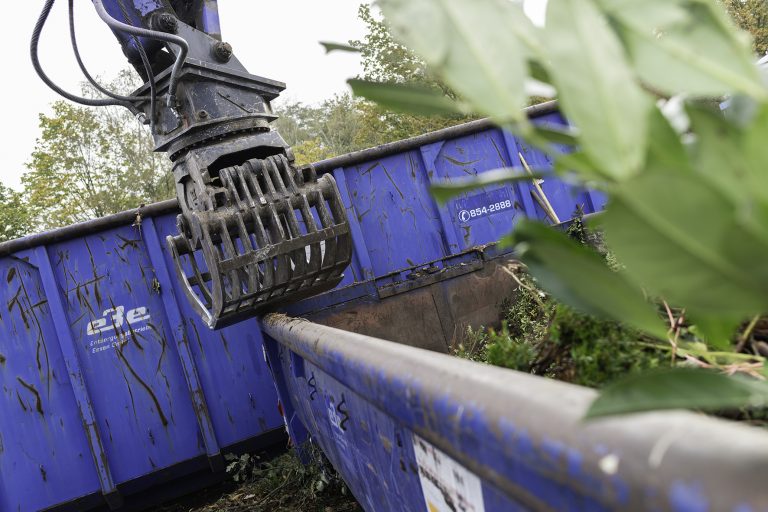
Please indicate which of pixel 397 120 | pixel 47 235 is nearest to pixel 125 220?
pixel 47 235

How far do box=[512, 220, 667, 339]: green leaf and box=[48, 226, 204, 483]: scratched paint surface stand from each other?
4.54m

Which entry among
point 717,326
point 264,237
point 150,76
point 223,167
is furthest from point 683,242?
point 150,76

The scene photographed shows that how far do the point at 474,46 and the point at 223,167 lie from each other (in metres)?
3.73

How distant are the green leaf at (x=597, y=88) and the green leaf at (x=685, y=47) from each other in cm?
2

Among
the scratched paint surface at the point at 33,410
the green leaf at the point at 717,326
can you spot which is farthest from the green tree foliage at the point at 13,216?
the green leaf at the point at 717,326

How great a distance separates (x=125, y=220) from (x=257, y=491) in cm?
201

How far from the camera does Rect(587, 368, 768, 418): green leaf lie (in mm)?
469

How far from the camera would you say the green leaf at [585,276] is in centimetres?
49

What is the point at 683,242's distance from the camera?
15.9 inches

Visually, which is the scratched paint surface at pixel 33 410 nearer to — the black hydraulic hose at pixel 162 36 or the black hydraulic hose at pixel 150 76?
the black hydraulic hose at pixel 150 76

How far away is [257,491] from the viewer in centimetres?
440

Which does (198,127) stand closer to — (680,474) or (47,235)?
(47,235)

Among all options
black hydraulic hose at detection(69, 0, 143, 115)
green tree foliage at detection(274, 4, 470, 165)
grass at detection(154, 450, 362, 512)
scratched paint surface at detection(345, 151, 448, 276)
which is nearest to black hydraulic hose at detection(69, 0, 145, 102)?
black hydraulic hose at detection(69, 0, 143, 115)

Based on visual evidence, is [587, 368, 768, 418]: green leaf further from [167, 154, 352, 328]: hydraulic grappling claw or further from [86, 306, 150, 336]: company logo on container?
[86, 306, 150, 336]: company logo on container
